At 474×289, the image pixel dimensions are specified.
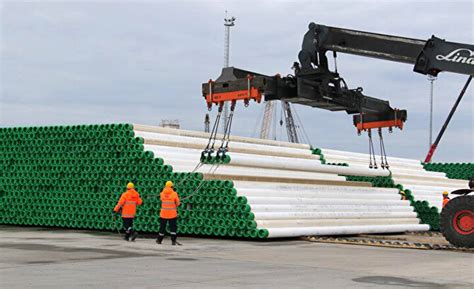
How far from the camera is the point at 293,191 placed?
65.4ft

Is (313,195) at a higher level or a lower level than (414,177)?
lower

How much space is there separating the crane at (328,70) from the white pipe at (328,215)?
7.82 ft

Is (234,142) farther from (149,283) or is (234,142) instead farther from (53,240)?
(149,283)

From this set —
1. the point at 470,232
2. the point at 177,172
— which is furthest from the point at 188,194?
the point at 470,232

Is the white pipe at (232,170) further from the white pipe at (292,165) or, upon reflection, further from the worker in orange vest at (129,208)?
the worker in orange vest at (129,208)

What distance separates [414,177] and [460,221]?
45.2 feet

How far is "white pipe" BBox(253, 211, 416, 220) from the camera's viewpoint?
18.0 m

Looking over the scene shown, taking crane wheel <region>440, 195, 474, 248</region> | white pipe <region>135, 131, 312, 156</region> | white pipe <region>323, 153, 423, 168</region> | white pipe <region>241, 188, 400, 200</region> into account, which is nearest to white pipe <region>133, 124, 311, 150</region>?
white pipe <region>135, 131, 312, 156</region>

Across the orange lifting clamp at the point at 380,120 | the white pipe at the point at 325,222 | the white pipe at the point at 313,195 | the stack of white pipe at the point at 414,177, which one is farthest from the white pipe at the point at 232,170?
the stack of white pipe at the point at 414,177

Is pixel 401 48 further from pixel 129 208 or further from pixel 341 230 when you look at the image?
pixel 129 208

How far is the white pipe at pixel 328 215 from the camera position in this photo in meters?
18.0

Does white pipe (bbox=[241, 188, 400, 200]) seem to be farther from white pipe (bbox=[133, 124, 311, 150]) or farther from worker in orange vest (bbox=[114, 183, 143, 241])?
white pipe (bbox=[133, 124, 311, 150])

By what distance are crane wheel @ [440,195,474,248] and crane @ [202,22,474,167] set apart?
9.78ft

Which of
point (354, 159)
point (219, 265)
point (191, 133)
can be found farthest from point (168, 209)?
point (354, 159)
